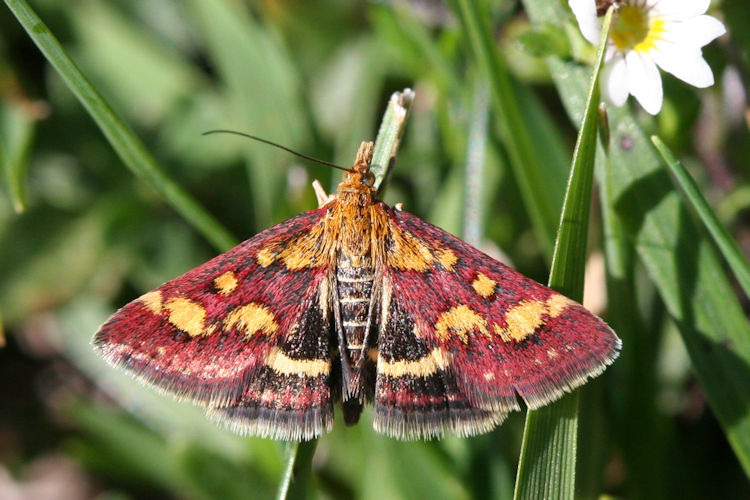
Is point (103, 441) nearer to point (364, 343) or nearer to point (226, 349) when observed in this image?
point (226, 349)

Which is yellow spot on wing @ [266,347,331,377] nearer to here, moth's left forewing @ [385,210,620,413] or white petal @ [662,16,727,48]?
moth's left forewing @ [385,210,620,413]

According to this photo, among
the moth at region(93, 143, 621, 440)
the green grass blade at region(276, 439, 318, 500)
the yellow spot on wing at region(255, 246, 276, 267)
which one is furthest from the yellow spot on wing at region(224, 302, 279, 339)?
the green grass blade at region(276, 439, 318, 500)

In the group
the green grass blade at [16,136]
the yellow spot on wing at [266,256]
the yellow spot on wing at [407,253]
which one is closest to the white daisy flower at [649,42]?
the yellow spot on wing at [407,253]

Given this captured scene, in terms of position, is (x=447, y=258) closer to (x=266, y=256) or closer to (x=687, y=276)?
(x=266, y=256)

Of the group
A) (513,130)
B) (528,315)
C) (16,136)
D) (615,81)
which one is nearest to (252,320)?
(528,315)

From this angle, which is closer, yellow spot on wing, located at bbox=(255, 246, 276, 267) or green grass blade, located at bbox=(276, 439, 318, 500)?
green grass blade, located at bbox=(276, 439, 318, 500)

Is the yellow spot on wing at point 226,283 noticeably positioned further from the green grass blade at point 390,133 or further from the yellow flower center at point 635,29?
the yellow flower center at point 635,29
